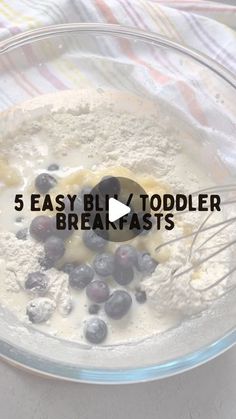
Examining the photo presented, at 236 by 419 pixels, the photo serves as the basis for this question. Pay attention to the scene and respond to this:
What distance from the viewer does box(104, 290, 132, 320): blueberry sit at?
78 cm

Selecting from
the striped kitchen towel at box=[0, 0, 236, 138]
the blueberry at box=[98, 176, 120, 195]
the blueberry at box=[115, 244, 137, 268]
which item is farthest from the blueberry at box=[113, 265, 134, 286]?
the striped kitchen towel at box=[0, 0, 236, 138]

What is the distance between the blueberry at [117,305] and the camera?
78cm

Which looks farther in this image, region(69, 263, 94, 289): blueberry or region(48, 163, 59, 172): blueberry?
region(48, 163, 59, 172): blueberry

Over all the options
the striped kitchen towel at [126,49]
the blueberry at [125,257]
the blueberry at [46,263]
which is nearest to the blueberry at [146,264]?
the blueberry at [125,257]

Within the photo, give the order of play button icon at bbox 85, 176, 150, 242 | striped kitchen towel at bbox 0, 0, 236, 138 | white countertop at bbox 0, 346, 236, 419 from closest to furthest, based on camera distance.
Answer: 1. white countertop at bbox 0, 346, 236, 419
2. play button icon at bbox 85, 176, 150, 242
3. striped kitchen towel at bbox 0, 0, 236, 138

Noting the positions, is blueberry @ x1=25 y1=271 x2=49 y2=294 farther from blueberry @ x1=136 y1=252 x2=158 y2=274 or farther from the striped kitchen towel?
the striped kitchen towel

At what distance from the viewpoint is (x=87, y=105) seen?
959mm

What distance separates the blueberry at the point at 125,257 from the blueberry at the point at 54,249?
2.8 inches

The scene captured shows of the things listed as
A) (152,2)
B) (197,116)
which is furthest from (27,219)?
(152,2)

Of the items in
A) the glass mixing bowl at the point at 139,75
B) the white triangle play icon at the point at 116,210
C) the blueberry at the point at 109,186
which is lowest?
the white triangle play icon at the point at 116,210

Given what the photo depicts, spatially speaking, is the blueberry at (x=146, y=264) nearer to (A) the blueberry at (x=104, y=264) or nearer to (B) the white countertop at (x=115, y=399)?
(A) the blueberry at (x=104, y=264)

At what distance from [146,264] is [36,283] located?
140mm

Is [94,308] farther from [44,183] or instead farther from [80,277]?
[44,183]

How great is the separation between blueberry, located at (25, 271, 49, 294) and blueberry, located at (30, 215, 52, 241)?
5cm
